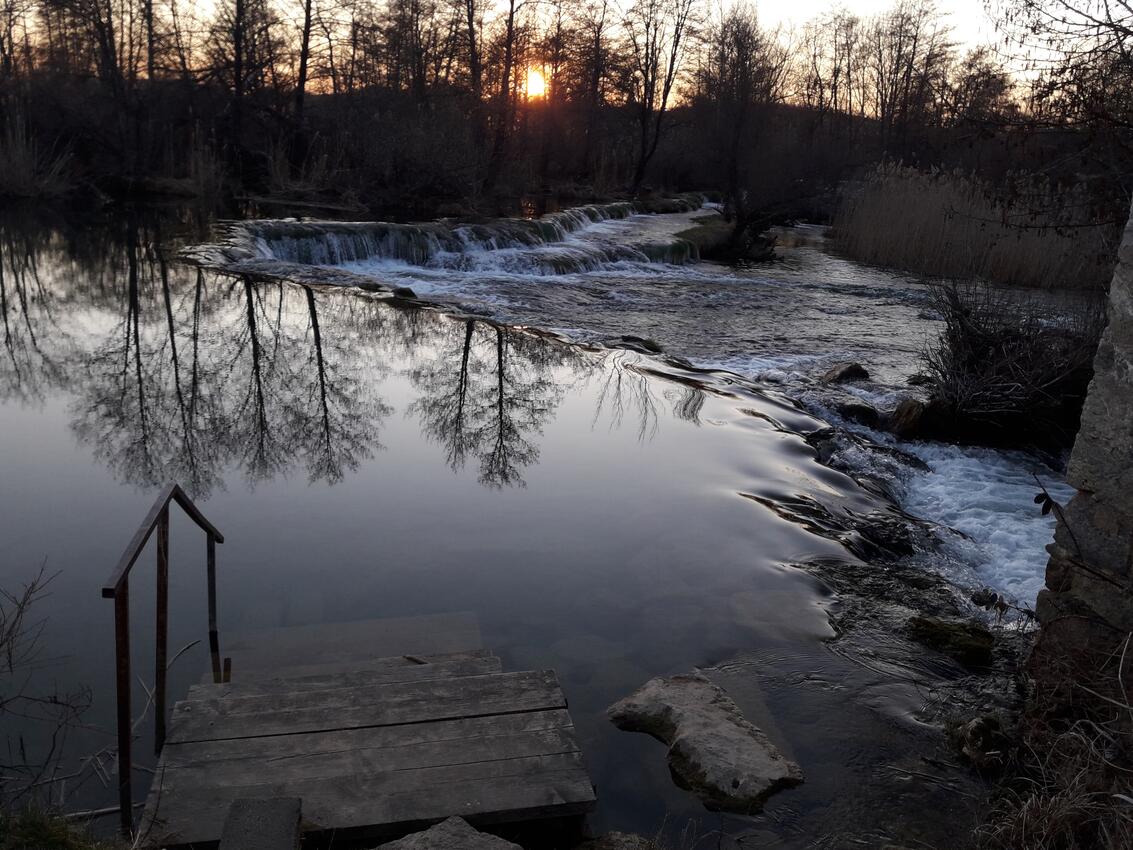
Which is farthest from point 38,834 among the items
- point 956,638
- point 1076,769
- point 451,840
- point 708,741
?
point 956,638

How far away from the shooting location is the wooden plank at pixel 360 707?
10.1ft

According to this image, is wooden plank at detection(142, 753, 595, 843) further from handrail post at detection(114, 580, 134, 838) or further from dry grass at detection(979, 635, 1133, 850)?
dry grass at detection(979, 635, 1133, 850)

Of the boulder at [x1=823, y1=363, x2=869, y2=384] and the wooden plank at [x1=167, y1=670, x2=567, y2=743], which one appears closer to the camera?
the wooden plank at [x1=167, y1=670, x2=567, y2=743]

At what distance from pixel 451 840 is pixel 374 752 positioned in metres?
0.57

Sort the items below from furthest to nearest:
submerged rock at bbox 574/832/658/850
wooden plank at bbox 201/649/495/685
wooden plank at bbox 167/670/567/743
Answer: wooden plank at bbox 201/649/495/685 → wooden plank at bbox 167/670/567/743 → submerged rock at bbox 574/832/658/850

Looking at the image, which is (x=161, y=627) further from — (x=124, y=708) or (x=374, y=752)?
(x=374, y=752)

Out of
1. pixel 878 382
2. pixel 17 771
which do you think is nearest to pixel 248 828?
pixel 17 771

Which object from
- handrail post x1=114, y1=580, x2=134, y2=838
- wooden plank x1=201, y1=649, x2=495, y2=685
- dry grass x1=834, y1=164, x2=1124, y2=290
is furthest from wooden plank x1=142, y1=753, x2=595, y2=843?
dry grass x1=834, y1=164, x2=1124, y2=290

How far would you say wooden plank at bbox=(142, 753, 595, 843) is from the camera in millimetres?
2648

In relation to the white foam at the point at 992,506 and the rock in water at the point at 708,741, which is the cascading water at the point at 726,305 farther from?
the rock in water at the point at 708,741

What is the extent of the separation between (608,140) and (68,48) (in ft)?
64.4

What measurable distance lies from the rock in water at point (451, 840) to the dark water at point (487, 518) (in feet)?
2.90

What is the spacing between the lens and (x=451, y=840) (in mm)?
2504

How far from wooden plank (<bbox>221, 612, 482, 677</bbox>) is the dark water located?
4.9 inches
